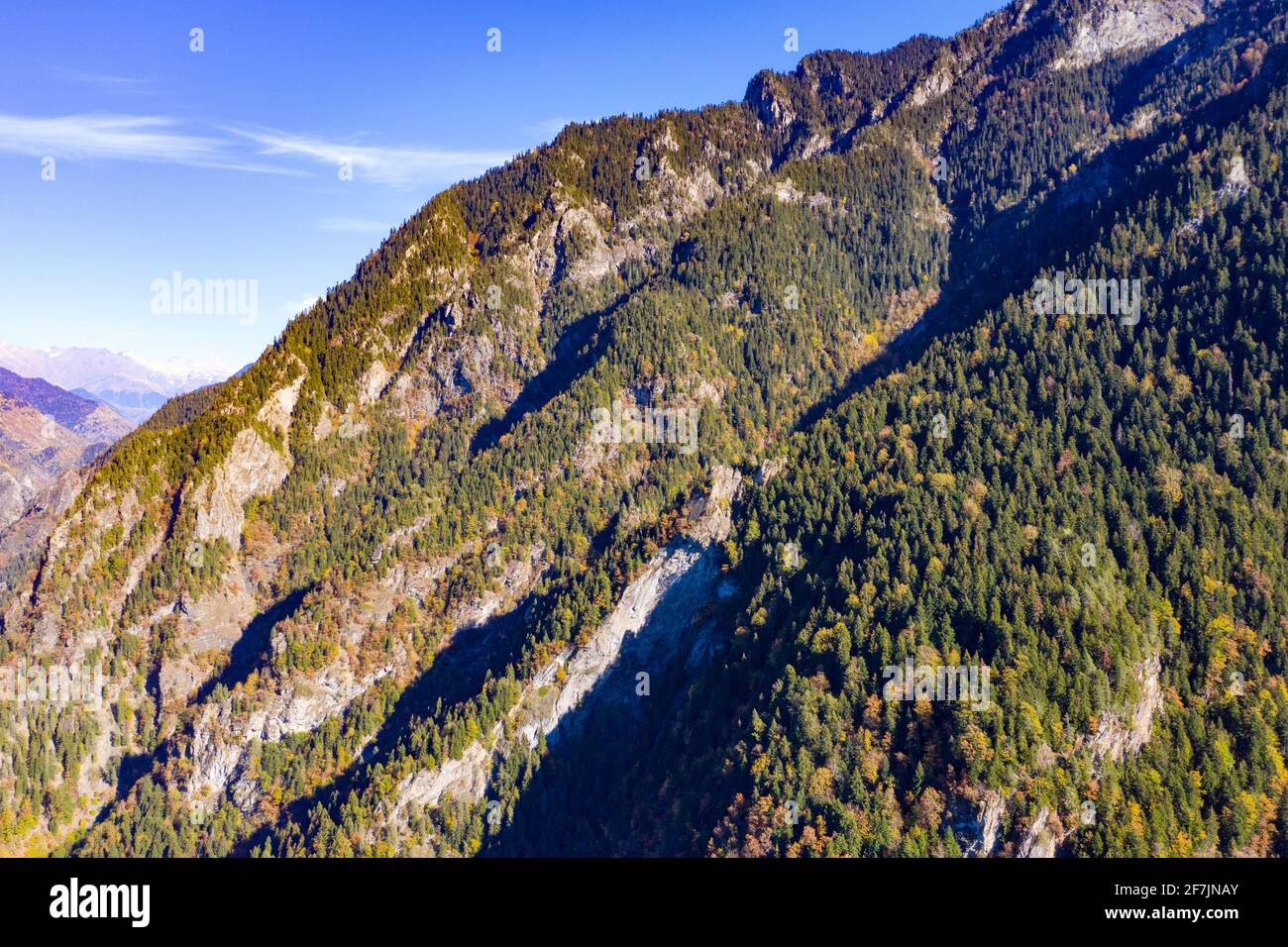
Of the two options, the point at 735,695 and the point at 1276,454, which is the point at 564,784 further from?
the point at 1276,454
